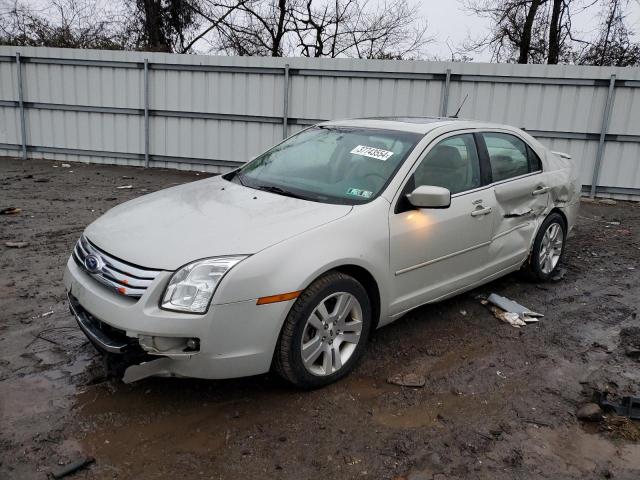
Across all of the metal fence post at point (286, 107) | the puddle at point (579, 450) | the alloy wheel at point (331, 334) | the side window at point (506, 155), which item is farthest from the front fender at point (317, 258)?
the metal fence post at point (286, 107)

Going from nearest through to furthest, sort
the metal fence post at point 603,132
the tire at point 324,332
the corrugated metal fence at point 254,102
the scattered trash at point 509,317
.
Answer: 1. the tire at point 324,332
2. the scattered trash at point 509,317
3. the metal fence post at point 603,132
4. the corrugated metal fence at point 254,102

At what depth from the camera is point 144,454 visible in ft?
8.81

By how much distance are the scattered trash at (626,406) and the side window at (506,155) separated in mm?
1872

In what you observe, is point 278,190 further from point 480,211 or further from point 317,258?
point 480,211

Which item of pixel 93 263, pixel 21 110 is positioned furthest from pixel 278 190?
pixel 21 110

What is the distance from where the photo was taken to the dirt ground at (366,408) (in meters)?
2.66

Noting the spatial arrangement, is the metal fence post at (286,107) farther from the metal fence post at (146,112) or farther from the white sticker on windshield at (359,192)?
the white sticker on windshield at (359,192)

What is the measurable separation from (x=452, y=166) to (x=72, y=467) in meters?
3.09

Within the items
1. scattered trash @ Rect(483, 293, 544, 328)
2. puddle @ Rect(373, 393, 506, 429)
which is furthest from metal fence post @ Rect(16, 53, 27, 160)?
puddle @ Rect(373, 393, 506, 429)

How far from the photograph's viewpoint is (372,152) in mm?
3939

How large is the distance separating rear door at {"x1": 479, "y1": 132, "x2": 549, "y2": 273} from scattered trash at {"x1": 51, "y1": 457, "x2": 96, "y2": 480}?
10.3 ft

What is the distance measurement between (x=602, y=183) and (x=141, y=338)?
9.68 metres

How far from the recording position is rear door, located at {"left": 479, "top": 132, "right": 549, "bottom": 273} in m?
4.42

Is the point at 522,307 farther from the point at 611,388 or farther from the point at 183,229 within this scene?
the point at 183,229
